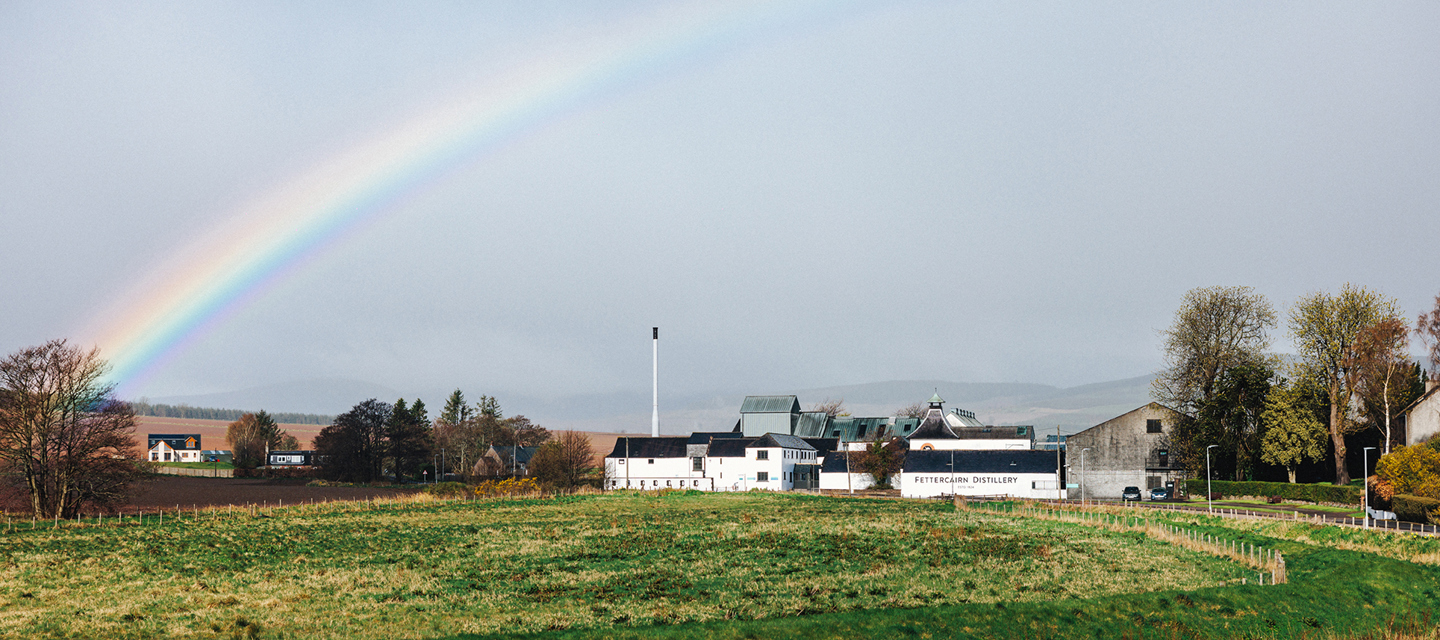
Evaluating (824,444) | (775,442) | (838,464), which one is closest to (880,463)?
(838,464)

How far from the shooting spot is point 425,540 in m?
44.7

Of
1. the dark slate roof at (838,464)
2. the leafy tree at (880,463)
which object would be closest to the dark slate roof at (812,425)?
the dark slate roof at (838,464)

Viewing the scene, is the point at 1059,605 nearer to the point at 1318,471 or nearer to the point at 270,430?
the point at 1318,471

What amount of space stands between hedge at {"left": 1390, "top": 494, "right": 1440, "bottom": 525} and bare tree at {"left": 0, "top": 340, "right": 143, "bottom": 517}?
259ft

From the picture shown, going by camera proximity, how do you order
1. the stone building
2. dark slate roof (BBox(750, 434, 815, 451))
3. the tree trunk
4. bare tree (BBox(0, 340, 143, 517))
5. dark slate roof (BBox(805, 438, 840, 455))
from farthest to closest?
dark slate roof (BBox(805, 438, 840, 455)) < dark slate roof (BBox(750, 434, 815, 451)) < the stone building < the tree trunk < bare tree (BBox(0, 340, 143, 517))

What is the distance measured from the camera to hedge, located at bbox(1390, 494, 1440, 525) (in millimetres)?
63156

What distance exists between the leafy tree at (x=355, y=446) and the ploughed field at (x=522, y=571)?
293ft

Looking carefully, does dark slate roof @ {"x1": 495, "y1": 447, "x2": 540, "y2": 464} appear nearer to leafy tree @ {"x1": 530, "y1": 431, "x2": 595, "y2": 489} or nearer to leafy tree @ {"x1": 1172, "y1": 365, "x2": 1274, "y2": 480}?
leafy tree @ {"x1": 530, "y1": 431, "x2": 595, "y2": 489}

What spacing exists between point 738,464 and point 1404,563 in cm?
9211

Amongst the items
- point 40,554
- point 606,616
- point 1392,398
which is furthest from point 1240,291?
point 40,554

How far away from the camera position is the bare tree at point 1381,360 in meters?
89.8

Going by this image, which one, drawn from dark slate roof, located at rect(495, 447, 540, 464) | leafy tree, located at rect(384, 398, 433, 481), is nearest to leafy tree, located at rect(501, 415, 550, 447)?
dark slate roof, located at rect(495, 447, 540, 464)

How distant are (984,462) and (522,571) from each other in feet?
282

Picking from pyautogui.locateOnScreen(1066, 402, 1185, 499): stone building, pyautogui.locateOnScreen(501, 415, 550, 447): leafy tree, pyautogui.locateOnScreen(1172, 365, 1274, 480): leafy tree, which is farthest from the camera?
pyautogui.locateOnScreen(501, 415, 550, 447): leafy tree
